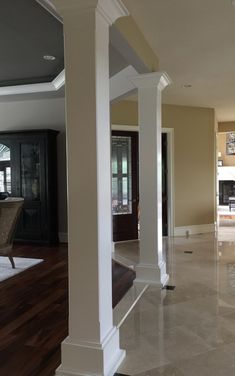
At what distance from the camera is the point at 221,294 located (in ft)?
11.6

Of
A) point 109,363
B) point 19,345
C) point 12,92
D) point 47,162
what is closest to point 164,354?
point 109,363

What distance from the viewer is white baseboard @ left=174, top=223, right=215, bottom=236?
7.02 metres

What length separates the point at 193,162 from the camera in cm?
715

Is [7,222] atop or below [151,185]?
below

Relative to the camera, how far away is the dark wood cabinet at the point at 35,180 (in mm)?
6094

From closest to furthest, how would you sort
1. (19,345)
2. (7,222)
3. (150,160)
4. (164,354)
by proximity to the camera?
1. (164,354)
2. (19,345)
3. (150,160)
4. (7,222)

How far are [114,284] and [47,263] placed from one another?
140 cm

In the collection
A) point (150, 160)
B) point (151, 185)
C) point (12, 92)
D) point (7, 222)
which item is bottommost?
point (7, 222)

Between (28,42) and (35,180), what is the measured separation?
2.82 m

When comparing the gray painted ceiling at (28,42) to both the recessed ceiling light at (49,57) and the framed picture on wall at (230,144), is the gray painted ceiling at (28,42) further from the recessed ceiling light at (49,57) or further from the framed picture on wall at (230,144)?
the framed picture on wall at (230,144)

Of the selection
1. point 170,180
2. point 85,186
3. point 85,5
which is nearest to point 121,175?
point 170,180

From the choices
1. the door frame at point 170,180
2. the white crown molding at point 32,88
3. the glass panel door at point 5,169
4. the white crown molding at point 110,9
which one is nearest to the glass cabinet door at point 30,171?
the glass panel door at point 5,169

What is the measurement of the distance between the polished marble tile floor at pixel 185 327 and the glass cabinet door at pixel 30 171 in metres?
2.93

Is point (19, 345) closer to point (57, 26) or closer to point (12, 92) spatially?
point (57, 26)
